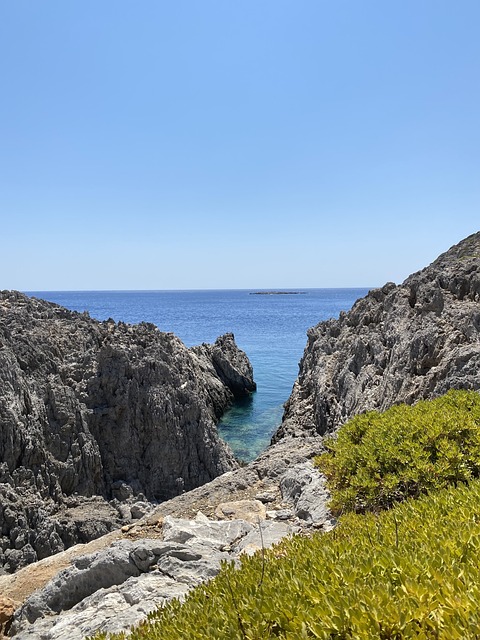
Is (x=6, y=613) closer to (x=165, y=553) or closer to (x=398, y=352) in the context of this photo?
(x=165, y=553)

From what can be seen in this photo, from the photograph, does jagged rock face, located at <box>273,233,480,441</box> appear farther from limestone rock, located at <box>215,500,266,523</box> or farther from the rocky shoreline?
limestone rock, located at <box>215,500,266,523</box>

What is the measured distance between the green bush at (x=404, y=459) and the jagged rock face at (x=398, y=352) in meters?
5.08

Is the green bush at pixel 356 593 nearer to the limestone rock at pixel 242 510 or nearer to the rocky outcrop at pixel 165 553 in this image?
the rocky outcrop at pixel 165 553

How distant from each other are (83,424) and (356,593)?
2075cm

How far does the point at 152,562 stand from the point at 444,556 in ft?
14.2

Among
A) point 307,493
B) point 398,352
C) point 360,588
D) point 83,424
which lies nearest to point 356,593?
point 360,588

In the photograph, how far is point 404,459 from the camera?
6.88 m

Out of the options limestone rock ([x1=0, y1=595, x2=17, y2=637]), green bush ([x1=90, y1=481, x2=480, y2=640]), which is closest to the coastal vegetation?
green bush ([x1=90, y1=481, x2=480, y2=640])

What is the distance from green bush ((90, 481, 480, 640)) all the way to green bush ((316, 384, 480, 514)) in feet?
7.16

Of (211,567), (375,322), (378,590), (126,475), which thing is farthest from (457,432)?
(126,475)

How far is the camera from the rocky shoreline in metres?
5.71

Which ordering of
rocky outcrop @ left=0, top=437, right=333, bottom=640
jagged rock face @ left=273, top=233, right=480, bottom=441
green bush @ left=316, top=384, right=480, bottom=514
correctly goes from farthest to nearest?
1. jagged rock face @ left=273, top=233, right=480, bottom=441
2. green bush @ left=316, top=384, right=480, bottom=514
3. rocky outcrop @ left=0, top=437, right=333, bottom=640

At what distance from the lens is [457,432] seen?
7484mm

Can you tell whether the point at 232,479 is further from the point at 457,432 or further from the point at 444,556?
the point at 444,556
